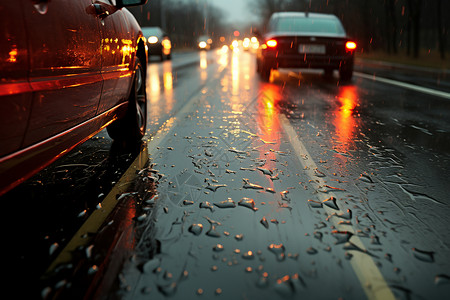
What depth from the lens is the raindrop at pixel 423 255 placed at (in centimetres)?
252

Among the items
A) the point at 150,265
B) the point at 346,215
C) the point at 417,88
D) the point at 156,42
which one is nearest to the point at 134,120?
the point at 346,215

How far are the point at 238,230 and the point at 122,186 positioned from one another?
1277 mm

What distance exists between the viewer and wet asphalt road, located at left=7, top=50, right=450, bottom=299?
2271 mm

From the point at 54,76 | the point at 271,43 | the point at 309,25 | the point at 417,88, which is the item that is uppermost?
the point at 309,25

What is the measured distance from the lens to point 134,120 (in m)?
5.18

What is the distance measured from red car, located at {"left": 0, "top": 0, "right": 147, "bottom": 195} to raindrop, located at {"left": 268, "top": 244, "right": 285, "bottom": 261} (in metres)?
1.42

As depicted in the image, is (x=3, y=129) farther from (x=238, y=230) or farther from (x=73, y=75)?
(x=238, y=230)

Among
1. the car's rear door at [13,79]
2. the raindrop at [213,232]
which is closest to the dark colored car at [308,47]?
the raindrop at [213,232]

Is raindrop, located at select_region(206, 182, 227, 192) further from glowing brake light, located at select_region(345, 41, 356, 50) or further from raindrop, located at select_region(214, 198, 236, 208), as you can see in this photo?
glowing brake light, located at select_region(345, 41, 356, 50)

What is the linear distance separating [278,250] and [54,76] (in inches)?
65.2

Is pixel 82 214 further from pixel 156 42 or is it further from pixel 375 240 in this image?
pixel 156 42

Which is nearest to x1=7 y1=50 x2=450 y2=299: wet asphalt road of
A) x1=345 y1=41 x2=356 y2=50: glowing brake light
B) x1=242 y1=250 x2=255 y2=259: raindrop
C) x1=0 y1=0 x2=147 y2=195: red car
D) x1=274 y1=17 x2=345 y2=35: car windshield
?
x1=242 y1=250 x2=255 y2=259: raindrop

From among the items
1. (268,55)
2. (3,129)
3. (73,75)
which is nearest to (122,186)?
(73,75)

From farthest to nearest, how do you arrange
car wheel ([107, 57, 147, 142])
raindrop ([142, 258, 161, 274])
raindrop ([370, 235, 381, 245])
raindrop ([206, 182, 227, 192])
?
car wheel ([107, 57, 147, 142]) < raindrop ([206, 182, 227, 192]) < raindrop ([370, 235, 381, 245]) < raindrop ([142, 258, 161, 274])
